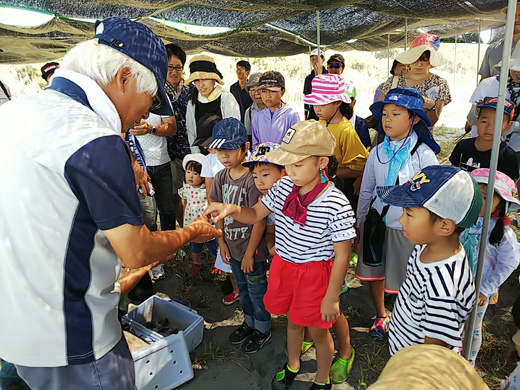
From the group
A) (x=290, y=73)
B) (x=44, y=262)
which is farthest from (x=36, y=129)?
(x=290, y=73)

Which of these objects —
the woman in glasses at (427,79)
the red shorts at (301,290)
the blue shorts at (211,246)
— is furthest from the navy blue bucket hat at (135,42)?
the woman in glasses at (427,79)

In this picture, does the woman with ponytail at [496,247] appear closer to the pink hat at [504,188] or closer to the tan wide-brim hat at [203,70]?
the pink hat at [504,188]

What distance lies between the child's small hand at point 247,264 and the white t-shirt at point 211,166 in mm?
866

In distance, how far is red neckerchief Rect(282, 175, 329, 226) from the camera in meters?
1.90

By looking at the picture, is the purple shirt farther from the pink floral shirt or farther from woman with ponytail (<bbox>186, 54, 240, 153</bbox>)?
the pink floral shirt

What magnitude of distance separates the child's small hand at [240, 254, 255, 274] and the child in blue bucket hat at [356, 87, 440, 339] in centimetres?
76

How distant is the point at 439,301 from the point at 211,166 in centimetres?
203

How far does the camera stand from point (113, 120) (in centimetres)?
123

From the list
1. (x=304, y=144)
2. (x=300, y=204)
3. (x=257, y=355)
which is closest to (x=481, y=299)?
(x=300, y=204)

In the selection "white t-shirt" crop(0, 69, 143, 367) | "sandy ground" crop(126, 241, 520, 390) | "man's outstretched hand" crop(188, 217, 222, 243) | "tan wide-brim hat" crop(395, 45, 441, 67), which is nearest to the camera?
"white t-shirt" crop(0, 69, 143, 367)

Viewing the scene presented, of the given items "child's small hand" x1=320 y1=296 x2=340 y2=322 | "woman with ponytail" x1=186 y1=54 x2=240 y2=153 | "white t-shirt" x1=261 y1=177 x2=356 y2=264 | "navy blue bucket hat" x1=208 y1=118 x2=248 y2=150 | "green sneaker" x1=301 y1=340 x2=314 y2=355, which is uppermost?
"woman with ponytail" x1=186 y1=54 x2=240 y2=153

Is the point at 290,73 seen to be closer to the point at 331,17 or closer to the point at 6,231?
the point at 331,17

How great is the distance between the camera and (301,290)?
6.52ft

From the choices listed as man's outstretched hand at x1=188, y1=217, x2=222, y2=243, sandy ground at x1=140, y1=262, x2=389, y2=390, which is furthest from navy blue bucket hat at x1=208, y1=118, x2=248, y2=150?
sandy ground at x1=140, y1=262, x2=389, y2=390
